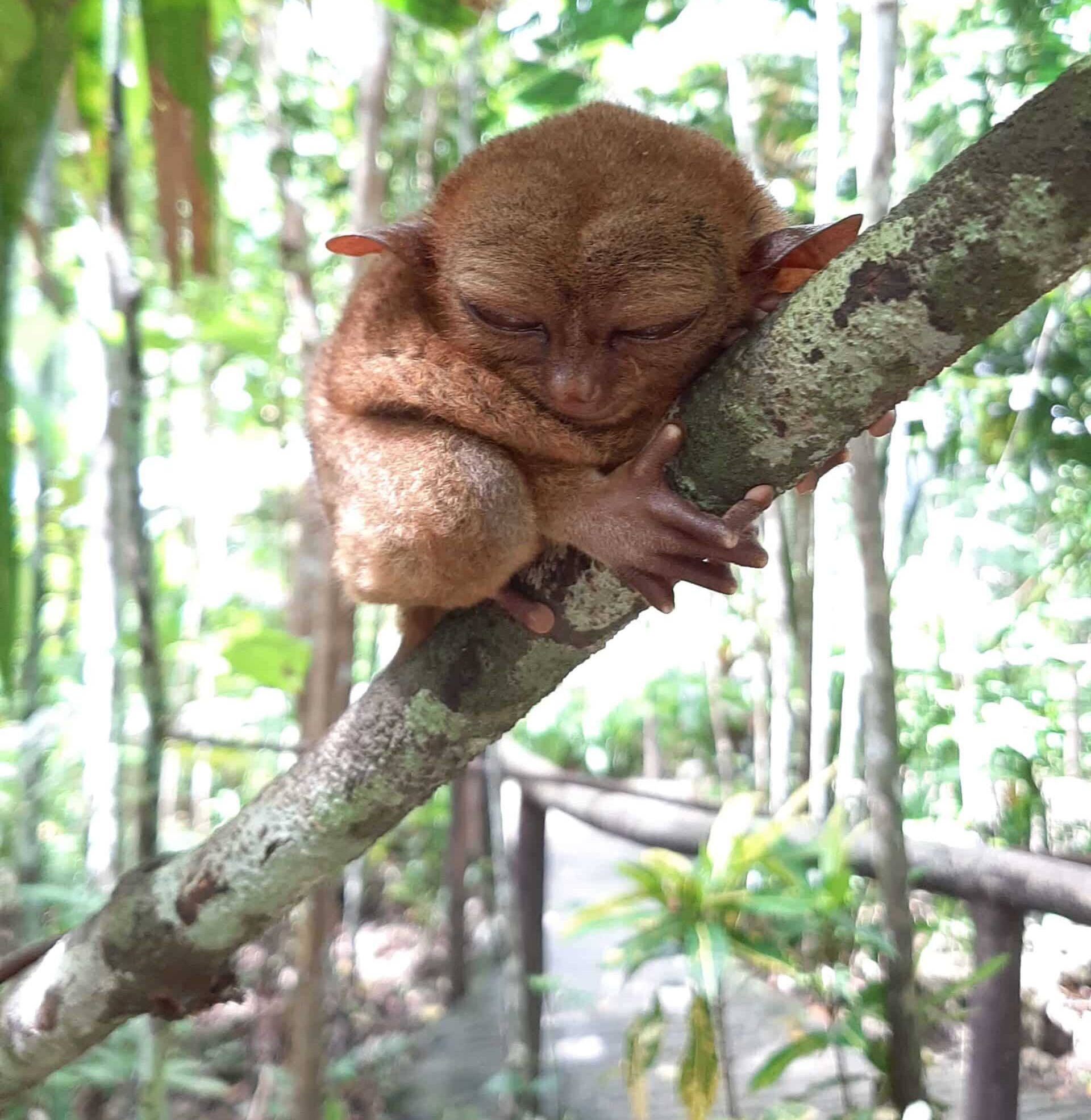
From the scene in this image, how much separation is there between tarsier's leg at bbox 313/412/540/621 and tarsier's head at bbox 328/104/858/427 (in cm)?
15

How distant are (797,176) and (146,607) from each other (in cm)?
388

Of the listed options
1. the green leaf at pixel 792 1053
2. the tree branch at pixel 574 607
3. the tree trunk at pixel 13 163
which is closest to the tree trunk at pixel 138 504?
the tree trunk at pixel 13 163

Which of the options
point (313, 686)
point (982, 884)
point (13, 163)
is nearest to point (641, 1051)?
point (982, 884)

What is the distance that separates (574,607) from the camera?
1179 mm

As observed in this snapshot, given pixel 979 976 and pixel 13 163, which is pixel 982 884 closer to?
pixel 979 976

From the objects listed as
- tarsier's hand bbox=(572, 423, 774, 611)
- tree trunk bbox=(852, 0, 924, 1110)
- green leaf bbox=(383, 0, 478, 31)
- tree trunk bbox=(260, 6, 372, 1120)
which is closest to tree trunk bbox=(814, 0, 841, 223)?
tree trunk bbox=(852, 0, 924, 1110)

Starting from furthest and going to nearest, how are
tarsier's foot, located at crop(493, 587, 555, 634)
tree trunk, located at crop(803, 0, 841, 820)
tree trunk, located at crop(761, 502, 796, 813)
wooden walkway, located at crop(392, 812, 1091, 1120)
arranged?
tree trunk, located at crop(761, 502, 796, 813) < wooden walkway, located at crop(392, 812, 1091, 1120) < tree trunk, located at crop(803, 0, 841, 820) < tarsier's foot, located at crop(493, 587, 555, 634)

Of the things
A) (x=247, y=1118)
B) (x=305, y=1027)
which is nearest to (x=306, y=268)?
(x=305, y=1027)

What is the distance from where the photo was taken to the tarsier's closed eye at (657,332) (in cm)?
123

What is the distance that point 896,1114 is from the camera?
2133mm

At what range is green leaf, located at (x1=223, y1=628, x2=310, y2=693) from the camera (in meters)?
2.51

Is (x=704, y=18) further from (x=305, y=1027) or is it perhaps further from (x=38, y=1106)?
(x=38, y=1106)

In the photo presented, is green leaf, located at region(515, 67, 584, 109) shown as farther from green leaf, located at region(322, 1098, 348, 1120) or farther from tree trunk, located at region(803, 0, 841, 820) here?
green leaf, located at region(322, 1098, 348, 1120)

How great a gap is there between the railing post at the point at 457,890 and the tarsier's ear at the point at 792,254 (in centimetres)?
384
